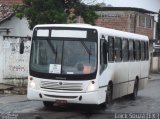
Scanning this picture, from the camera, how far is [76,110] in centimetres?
1691

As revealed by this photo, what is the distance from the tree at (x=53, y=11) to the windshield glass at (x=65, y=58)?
822 centimetres

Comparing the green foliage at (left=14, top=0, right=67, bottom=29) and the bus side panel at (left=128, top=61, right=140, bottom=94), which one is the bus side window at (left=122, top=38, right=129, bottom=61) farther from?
the green foliage at (left=14, top=0, right=67, bottom=29)

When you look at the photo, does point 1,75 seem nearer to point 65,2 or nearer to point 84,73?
point 65,2

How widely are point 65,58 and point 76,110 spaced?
1918mm

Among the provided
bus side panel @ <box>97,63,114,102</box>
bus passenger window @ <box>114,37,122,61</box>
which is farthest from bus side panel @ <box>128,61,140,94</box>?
bus side panel @ <box>97,63,114,102</box>

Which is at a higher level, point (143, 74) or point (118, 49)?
point (118, 49)

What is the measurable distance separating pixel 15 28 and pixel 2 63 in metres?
8.24

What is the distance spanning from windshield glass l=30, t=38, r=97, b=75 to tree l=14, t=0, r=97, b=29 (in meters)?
8.22

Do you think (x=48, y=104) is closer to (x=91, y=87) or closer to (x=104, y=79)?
(x=104, y=79)

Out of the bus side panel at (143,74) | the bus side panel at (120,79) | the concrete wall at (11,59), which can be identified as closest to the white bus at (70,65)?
the bus side panel at (120,79)

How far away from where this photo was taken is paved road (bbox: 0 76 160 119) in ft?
50.5

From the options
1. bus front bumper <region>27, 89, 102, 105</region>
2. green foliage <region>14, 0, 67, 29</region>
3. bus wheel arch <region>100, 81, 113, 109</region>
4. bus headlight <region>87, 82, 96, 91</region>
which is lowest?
bus wheel arch <region>100, 81, 113, 109</region>

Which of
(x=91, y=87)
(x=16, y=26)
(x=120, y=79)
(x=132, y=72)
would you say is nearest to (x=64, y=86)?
(x=91, y=87)

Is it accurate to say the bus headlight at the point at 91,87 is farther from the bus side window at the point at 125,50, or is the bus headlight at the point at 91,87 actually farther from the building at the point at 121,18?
the building at the point at 121,18
